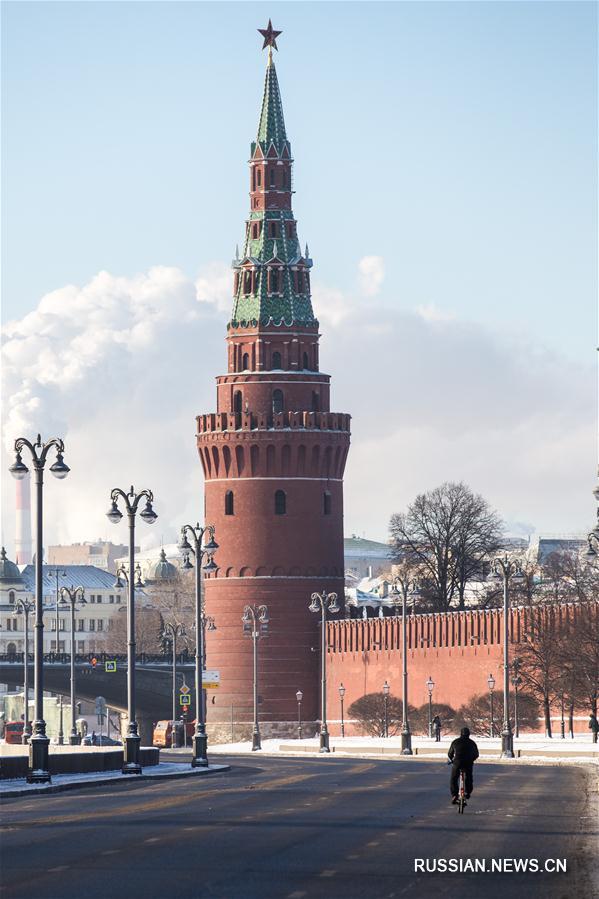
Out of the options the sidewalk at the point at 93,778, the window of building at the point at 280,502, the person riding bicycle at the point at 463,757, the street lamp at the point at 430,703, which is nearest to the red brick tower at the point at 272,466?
the window of building at the point at 280,502

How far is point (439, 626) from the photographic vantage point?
123m

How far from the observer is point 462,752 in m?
36.6

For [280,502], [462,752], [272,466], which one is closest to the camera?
[462,752]

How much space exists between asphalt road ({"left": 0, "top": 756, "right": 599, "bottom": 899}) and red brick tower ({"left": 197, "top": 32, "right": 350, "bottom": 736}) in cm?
8235

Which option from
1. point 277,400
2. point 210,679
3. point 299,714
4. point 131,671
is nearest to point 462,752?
point 131,671

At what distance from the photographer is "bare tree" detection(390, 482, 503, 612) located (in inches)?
5561

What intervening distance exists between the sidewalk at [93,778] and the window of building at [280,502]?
65.7m

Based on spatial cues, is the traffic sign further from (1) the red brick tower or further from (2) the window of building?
(2) the window of building

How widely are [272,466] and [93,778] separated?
81.9 meters

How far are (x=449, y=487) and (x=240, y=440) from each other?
19.0 metres

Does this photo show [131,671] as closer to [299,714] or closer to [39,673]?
[39,673]

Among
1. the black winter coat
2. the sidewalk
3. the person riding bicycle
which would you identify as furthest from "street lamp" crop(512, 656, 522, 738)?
the black winter coat

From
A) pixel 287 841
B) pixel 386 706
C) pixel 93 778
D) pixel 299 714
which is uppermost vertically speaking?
pixel 386 706

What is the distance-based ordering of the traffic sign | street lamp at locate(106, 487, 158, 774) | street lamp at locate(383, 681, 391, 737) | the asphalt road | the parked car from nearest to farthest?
the asphalt road, street lamp at locate(106, 487, 158, 774), the parked car, the traffic sign, street lamp at locate(383, 681, 391, 737)
